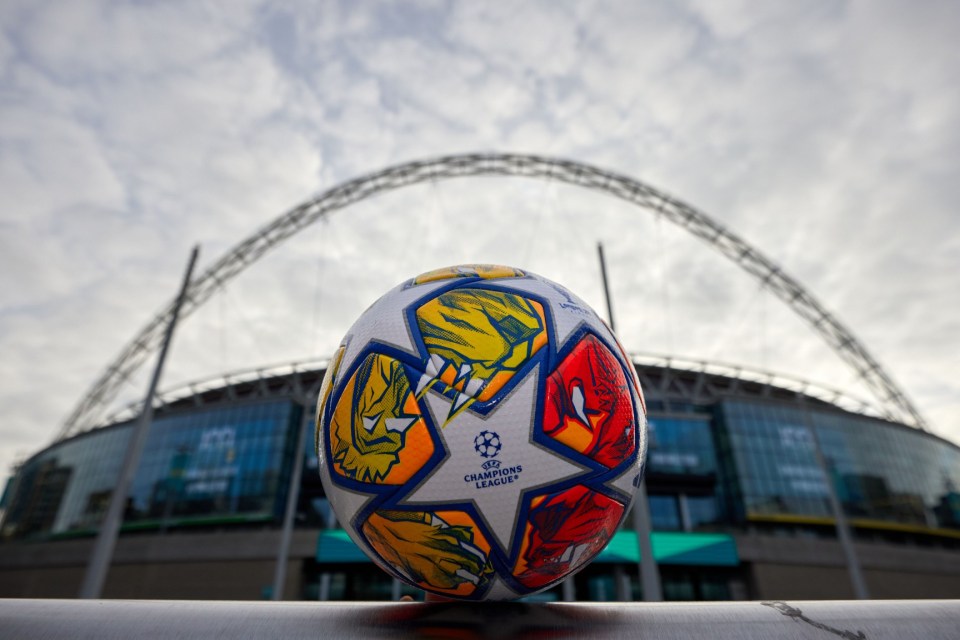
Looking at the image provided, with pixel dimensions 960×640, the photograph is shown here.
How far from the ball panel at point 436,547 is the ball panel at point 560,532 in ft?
0.85

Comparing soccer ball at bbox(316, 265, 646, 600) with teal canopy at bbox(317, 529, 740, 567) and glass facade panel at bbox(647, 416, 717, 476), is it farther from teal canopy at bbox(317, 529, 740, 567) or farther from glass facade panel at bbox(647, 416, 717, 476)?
glass facade panel at bbox(647, 416, 717, 476)

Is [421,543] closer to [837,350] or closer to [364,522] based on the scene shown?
[364,522]

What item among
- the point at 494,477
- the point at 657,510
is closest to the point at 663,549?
the point at 657,510

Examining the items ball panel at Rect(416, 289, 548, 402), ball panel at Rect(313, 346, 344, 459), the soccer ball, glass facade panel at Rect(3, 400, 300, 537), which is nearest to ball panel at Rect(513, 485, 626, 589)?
the soccer ball

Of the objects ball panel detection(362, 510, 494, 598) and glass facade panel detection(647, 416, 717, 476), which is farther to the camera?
glass facade panel detection(647, 416, 717, 476)

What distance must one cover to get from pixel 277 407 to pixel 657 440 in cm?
3073

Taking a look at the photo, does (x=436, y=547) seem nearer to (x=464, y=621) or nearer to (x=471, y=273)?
(x=464, y=621)

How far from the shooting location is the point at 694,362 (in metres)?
46.8

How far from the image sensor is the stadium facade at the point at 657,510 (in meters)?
36.8

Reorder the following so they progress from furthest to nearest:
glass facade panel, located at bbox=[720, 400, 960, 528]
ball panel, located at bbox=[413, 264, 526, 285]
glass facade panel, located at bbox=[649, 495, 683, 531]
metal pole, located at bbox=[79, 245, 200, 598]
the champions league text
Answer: glass facade panel, located at bbox=[649, 495, 683, 531] < glass facade panel, located at bbox=[720, 400, 960, 528] < metal pole, located at bbox=[79, 245, 200, 598] < ball panel, located at bbox=[413, 264, 526, 285] < the champions league text

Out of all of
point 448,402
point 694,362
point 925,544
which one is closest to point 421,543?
point 448,402

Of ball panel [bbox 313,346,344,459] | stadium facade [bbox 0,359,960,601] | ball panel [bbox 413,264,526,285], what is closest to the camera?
ball panel [bbox 313,346,344,459]

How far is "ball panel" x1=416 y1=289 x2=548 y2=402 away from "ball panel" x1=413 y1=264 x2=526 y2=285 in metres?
0.30

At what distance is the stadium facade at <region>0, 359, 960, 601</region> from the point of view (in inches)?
1448
